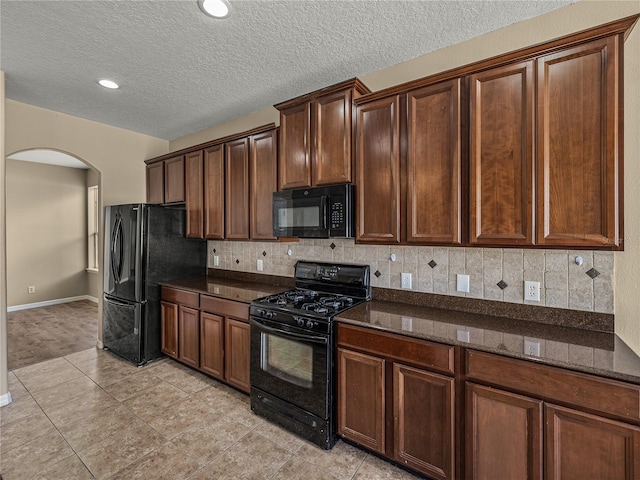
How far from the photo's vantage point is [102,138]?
373cm

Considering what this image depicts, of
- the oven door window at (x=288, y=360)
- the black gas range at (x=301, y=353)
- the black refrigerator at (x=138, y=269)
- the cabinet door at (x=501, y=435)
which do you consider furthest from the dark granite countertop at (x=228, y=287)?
the cabinet door at (x=501, y=435)

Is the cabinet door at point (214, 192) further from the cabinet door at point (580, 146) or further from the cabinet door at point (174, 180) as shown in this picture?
the cabinet door at point (580, 146)

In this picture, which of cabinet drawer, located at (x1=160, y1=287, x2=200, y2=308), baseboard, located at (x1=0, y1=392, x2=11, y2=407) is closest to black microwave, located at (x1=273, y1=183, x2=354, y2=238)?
cabinet drawer, located at (x1=160, y1=287, x2=200, y2=308)

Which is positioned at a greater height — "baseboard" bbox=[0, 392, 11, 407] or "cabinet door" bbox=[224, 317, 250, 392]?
"cabinet door" bbox=[224, 317, 250, 392]

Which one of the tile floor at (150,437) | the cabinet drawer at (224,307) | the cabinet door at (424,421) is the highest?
the cabinet drawer at (224,307)

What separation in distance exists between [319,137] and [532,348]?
76.8 inches

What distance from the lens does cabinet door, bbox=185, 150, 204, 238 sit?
3.43m

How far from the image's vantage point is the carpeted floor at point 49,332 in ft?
12.0

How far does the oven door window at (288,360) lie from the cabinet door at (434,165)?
3.62 feet

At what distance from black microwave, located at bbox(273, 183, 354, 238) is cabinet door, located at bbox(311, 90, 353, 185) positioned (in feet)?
0.34

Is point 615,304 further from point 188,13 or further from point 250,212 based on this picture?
point 188,13

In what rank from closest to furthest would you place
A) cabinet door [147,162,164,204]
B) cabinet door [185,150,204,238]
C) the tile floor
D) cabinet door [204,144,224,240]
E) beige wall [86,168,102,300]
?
the tile floor, cabinet door [204,144,224,240], cabinet door [185,150,204,238], cabinet door [147,162,164,204], beige wall [86,168,102,300]

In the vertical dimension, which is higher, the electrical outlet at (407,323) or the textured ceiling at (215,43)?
the textured ceiling at (215,43)

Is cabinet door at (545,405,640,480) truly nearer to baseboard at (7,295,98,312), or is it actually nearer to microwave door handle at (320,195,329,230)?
microwave door handle at (320,195,329,230)
